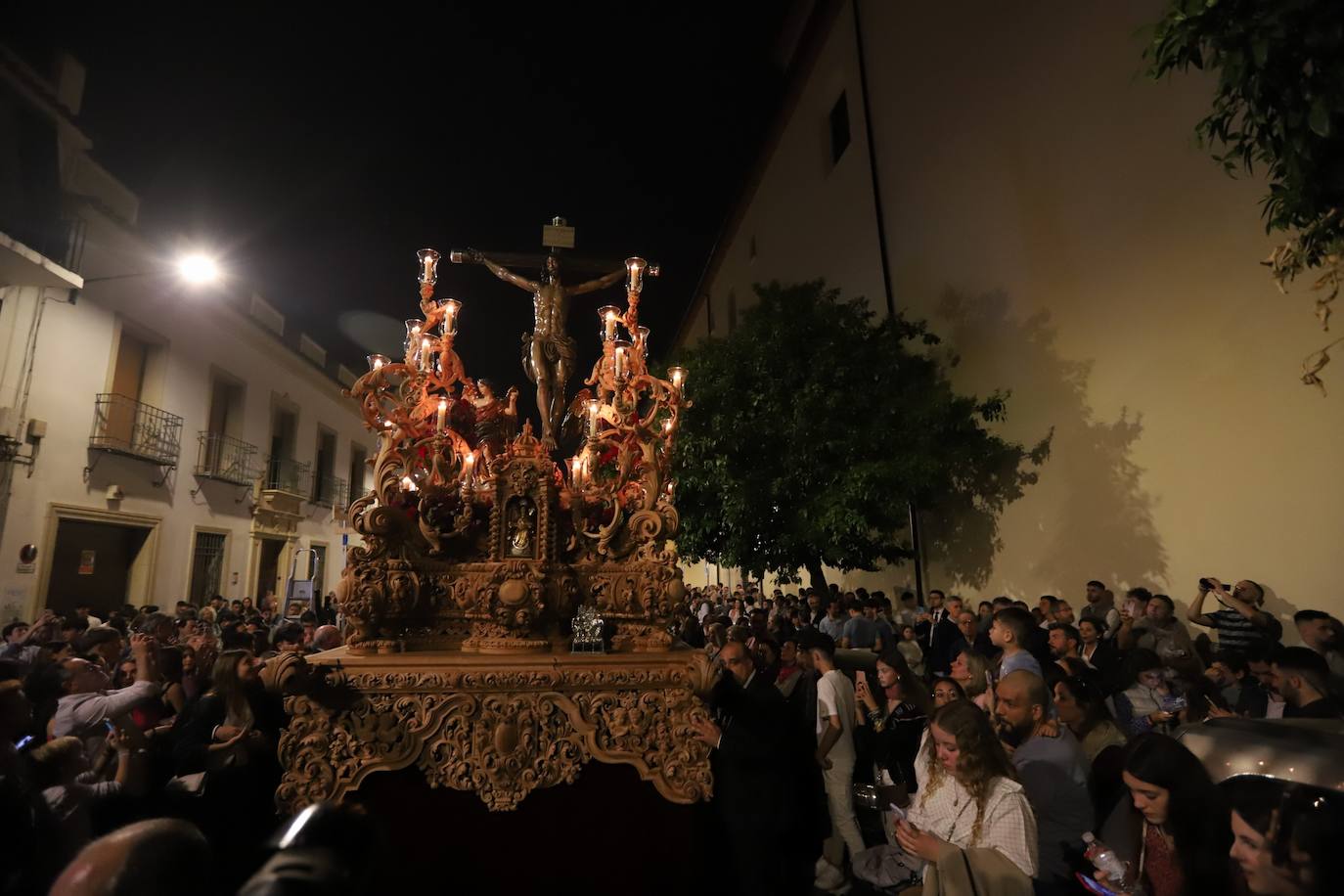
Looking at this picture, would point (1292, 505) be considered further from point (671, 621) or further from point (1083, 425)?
point (671, 621)

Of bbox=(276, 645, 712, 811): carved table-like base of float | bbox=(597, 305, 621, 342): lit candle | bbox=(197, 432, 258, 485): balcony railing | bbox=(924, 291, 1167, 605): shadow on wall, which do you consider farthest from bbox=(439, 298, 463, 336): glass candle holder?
bbox=(197, 432, 258, 485): balcony railing

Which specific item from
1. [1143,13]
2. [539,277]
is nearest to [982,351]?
[1143,13]

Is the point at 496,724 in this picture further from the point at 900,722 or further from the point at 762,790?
the point at 900,722

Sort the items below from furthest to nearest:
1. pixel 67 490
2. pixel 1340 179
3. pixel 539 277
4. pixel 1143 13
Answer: pixel 67 490 < pixel 1143 13 < pixel 539 277 < pixel 1340 179

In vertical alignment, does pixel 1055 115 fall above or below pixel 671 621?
above

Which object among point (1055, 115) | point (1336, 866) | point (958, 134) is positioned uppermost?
point (958, 134)

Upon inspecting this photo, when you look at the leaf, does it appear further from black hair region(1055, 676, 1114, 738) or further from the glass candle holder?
the glass candle holder

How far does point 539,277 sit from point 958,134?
24.5 feet

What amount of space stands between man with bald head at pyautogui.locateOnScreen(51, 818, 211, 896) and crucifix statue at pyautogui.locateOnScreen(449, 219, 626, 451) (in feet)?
12.0

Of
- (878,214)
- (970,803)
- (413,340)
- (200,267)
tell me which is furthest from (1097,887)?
(878,214)

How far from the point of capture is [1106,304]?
7336 mm

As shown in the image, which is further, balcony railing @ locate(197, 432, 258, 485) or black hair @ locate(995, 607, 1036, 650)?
balcony railing @ locate(197, 432, 258, 485)

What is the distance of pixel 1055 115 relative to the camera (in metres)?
7.92

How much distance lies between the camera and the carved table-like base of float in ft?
10.5
